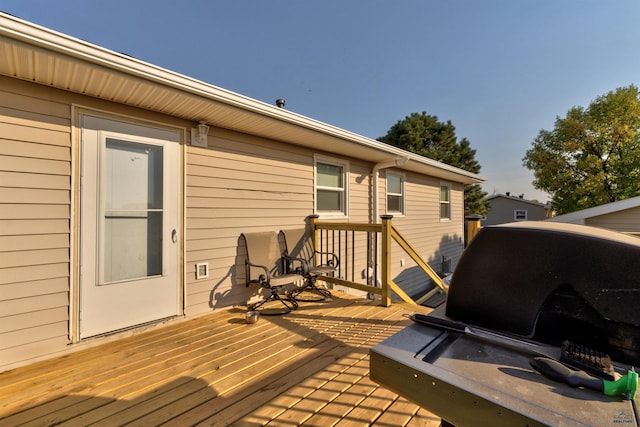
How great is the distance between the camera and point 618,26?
6062 mm

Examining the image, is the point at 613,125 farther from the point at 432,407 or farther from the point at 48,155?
the point at 48,155

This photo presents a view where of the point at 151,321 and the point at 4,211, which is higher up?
the point at 4,211

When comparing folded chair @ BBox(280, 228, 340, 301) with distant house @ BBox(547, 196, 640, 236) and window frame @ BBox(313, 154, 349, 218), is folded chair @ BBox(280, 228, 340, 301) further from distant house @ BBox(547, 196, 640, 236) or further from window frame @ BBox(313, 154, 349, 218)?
distant house @ BBox(547, 196, 640, 236)

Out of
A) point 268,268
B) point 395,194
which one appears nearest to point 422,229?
point 395,194

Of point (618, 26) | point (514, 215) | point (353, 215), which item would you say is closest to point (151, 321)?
point (353, 215)

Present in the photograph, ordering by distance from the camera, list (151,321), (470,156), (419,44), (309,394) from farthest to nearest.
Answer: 1. (470,156)
2. (419,44)
3. (151,321)
4. (309,394)

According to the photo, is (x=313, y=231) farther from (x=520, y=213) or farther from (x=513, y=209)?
(x=513, y=209)

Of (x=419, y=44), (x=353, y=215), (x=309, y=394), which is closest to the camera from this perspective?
(x=309, y=394)

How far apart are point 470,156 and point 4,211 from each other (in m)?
21.3

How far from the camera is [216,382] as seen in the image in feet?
6.23

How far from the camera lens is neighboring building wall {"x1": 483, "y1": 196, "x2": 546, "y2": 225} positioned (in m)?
20.5

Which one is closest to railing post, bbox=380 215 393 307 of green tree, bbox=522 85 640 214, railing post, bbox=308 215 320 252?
railing post, bbox=308 215 320 252

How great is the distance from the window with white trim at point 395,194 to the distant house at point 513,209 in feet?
57.5

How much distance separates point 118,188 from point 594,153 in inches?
730
